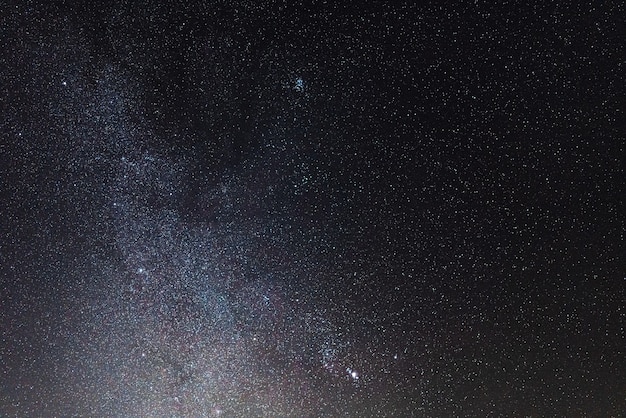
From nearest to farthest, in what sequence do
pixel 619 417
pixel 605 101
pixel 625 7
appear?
pixel 625 7, pixel 605 101, pixel 619 417

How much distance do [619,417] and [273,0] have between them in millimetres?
3726

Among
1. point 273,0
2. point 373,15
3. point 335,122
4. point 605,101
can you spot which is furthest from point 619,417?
point 273,0

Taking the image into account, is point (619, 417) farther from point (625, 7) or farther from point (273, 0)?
point (273, 0)

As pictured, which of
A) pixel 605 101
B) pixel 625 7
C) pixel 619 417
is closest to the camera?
pixel 625 7

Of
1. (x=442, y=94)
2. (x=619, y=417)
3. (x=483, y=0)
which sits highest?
(x=483, y=0)

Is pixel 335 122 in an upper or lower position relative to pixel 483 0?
lower

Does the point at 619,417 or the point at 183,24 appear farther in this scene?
the point at 619,417

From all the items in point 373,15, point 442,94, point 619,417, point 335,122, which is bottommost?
point 619,417

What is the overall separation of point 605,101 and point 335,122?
1525mm

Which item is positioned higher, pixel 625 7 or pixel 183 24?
pixel 625 7

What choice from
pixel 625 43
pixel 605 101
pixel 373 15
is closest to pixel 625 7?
pixel 625 43

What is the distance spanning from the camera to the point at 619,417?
4.71m

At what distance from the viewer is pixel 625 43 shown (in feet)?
11.7

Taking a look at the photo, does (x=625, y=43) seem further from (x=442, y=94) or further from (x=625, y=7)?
(x=442, y=94)
